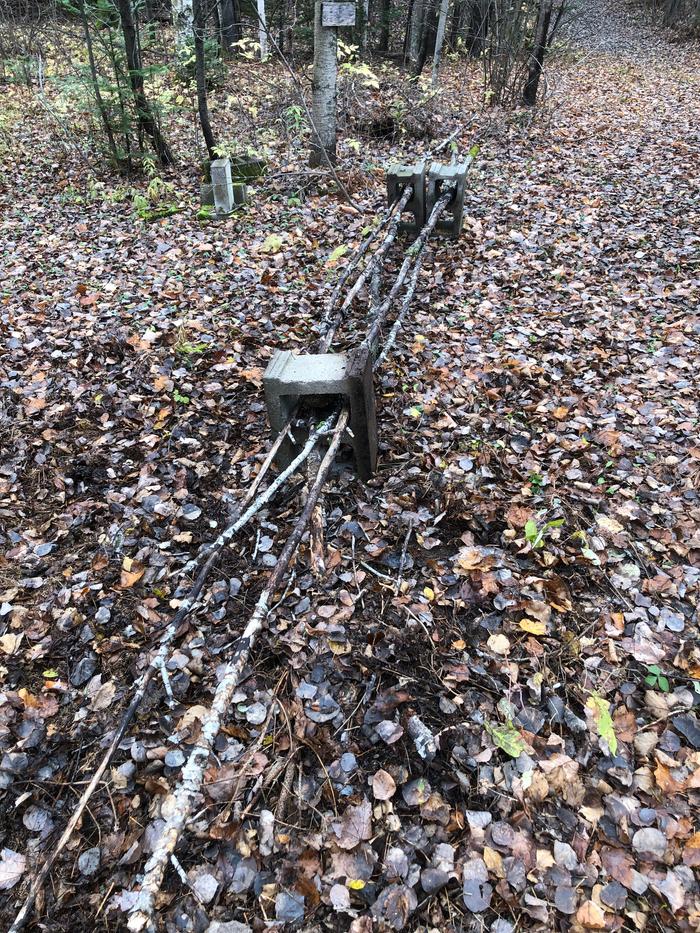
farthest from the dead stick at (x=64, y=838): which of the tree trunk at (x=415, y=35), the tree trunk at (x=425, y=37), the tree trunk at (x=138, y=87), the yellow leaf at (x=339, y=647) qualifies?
the tree trunk at (x=415, y=35)

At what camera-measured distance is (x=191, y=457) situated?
477 centimetres

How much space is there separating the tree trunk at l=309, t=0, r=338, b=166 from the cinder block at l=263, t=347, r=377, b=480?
21.2ft

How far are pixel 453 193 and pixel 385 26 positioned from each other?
43.2 feet

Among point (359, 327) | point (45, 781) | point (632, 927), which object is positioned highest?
point (359, 327)

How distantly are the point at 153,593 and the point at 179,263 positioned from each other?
5.23 metres

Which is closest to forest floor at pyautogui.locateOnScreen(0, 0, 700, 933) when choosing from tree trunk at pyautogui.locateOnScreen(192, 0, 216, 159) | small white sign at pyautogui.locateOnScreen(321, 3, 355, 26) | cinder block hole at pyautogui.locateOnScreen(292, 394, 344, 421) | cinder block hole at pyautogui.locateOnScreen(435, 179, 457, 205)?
cinder block hole at pyautogui.locateOnScreen(292, 394, 344, 421)

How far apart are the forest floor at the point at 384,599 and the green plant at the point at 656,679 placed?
18 millimetres

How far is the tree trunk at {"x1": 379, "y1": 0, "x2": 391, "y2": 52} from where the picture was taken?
1681 cm

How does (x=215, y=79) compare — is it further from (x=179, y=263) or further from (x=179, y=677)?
(x=179, y=677)

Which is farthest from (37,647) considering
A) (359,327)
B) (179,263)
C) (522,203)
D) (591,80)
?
(591,80)

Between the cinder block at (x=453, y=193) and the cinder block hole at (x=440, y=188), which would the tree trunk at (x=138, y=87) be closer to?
the cinder block at (x=453, y=193)

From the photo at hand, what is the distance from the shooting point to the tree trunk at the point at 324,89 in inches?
340

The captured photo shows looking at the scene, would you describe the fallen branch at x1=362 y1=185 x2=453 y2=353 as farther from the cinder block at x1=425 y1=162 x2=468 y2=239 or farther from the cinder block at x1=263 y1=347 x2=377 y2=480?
the cinder block at x1=263 y1=347 x2=377 y2=480

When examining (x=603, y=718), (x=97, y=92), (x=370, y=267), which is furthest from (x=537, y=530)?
(x=97, y=92)
